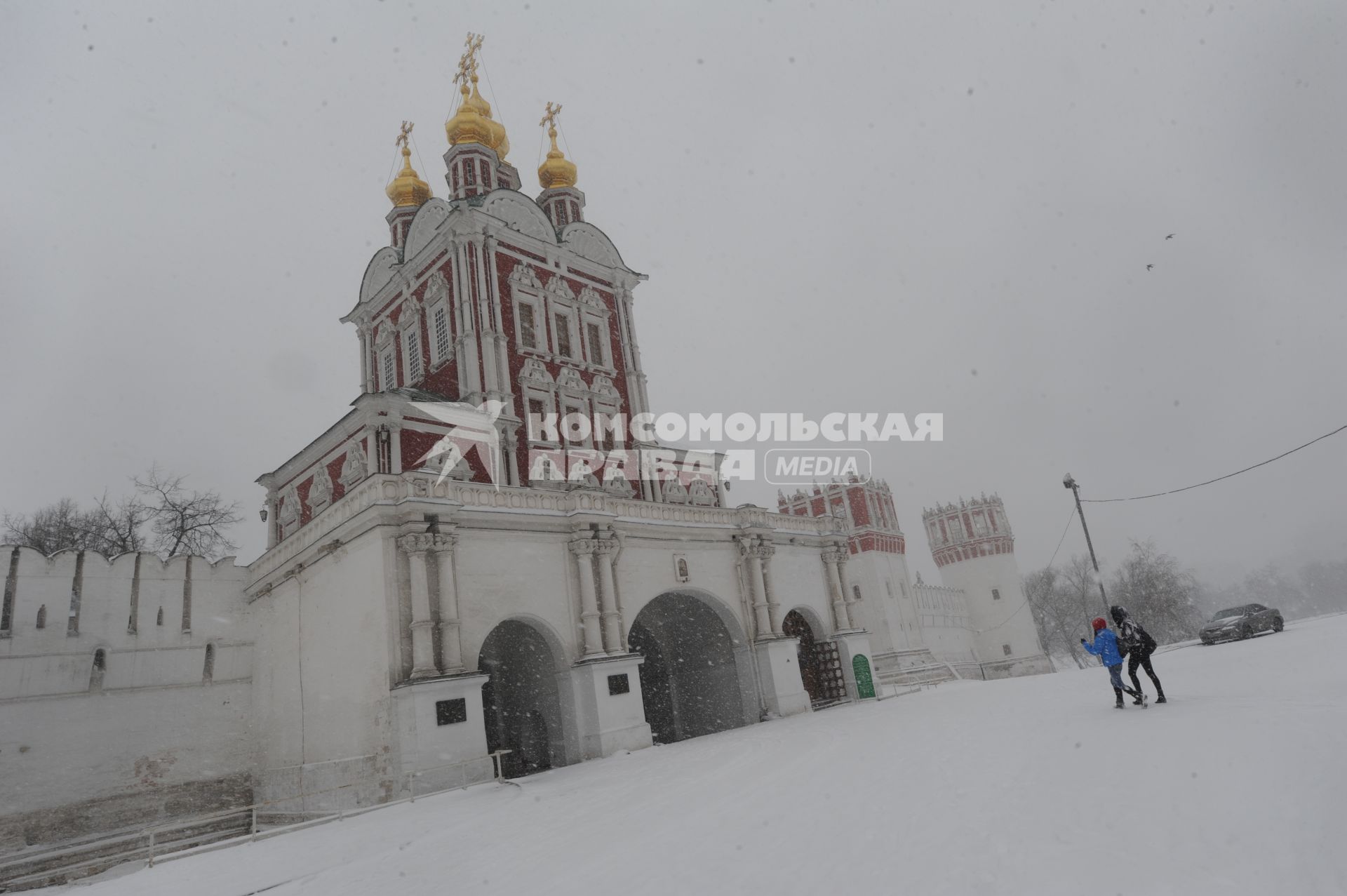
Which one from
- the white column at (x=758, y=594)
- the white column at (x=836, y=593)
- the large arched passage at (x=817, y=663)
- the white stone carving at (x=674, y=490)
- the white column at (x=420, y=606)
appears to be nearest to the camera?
the white column at (x=420, y=606)

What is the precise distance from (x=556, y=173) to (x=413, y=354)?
391 inches

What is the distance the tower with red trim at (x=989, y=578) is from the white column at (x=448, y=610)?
134 feet

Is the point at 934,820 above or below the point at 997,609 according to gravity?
below

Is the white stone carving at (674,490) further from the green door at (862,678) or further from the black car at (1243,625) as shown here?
the black car at (1243,625)

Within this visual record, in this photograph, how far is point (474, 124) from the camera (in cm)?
2866

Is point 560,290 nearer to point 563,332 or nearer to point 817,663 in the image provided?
→ point 563,332

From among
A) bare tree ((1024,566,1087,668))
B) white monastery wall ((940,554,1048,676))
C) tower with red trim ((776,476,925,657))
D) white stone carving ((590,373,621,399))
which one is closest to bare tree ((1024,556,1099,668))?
bare tree ((1024,566,1087,668))

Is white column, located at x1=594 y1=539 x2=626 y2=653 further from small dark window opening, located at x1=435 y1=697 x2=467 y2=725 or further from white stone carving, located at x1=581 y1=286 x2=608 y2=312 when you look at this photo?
white stone carving, located at x1=581 y1=286 x2=608 y2=312

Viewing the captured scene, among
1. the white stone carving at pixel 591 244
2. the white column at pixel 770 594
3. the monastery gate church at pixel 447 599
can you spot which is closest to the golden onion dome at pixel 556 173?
the monastery gate church at pixel 447 599

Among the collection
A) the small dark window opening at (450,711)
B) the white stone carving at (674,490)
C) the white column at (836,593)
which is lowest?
the small dark window opening at (450,711)

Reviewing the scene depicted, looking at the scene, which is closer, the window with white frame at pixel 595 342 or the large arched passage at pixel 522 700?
the large arched passage at pixel 522 700

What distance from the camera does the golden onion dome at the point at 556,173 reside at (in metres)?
31.2

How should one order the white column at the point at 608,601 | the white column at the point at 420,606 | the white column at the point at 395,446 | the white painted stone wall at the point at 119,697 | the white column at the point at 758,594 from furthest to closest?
the white column at the point at 758,594, the white column at the point at 395,446, the white column at the point at 608,601, the white painted stone wall at the point at 119,697, the white column at the point at 420,606

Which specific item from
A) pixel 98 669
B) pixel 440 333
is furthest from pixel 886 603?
pixel 98 669
